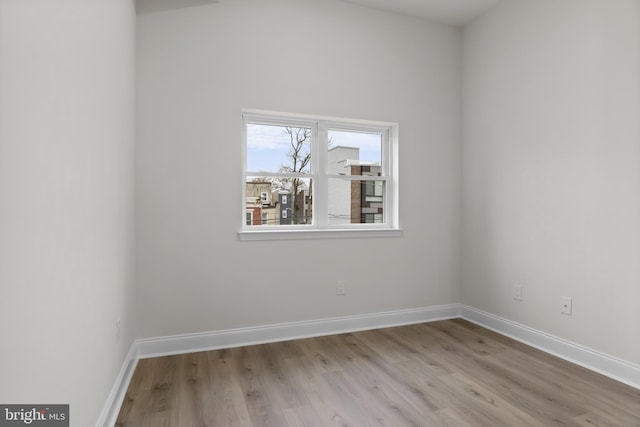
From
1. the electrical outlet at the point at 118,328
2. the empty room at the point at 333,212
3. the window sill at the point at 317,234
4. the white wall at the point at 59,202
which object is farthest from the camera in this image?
the window sill at the point at 317,234

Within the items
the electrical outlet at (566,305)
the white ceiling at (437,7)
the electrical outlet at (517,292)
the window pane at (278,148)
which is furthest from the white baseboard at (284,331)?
the white ceiling at (437,7)

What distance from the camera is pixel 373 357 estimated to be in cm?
261

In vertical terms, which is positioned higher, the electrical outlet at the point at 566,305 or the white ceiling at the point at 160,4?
the white ceiling at the point at 160,4

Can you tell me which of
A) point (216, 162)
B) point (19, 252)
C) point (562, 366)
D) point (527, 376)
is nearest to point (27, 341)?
point (19, 252)

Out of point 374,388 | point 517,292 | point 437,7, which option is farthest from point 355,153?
point 374,388

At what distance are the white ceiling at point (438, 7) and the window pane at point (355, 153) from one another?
1.16 meters

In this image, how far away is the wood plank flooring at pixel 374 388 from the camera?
1.85 metres

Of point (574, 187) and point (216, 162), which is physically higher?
point (216, 162)

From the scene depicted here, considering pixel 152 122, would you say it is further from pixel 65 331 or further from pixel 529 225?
pixel 529 225

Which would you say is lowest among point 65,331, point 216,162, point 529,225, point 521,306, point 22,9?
point 521,306

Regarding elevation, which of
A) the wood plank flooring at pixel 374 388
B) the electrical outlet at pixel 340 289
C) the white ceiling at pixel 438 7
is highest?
the white ceiling at pixel 438 7

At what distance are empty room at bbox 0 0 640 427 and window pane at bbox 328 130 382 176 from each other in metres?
0.03

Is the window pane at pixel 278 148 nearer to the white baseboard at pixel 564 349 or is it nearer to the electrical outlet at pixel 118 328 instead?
the electrical outlet at pixel 118 328

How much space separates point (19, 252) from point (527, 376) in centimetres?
273
